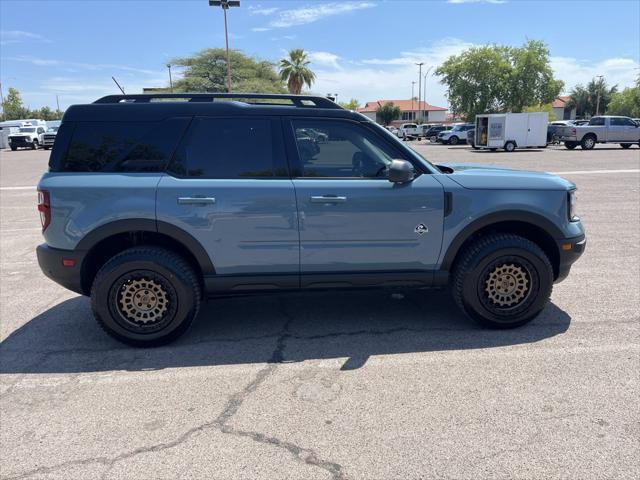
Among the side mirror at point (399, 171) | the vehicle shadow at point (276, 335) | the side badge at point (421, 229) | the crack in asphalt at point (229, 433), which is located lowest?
the crack in asphalt at point (229, 433)

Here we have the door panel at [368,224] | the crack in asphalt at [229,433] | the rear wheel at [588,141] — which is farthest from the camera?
the rear wheel at [588,141]

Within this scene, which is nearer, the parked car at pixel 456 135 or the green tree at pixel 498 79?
the parked car at pixel 456 135

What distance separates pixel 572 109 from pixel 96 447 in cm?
11367

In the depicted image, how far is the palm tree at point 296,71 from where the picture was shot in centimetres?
6788

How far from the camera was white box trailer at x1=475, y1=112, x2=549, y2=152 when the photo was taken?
28156 millimetres

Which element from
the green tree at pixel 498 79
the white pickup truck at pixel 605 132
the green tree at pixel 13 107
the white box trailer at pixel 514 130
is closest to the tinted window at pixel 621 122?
Result: the white pickup truck at pixel 605 132

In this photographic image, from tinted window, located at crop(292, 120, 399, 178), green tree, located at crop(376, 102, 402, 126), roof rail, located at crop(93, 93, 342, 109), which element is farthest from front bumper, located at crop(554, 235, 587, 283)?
green tree, located at crop(376, 102, 402, 126)

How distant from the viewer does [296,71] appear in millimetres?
68125

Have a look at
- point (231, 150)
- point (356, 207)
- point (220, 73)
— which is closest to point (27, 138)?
point (220, 73)

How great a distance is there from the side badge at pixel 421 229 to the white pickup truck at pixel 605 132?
95.5 feet

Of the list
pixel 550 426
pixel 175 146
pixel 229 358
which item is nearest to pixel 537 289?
pixel 550 426

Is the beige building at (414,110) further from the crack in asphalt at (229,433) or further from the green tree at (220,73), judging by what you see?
the crack in asphalt at (229,433)

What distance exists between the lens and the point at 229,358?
145 inches

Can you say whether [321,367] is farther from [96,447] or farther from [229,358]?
[96,447]
